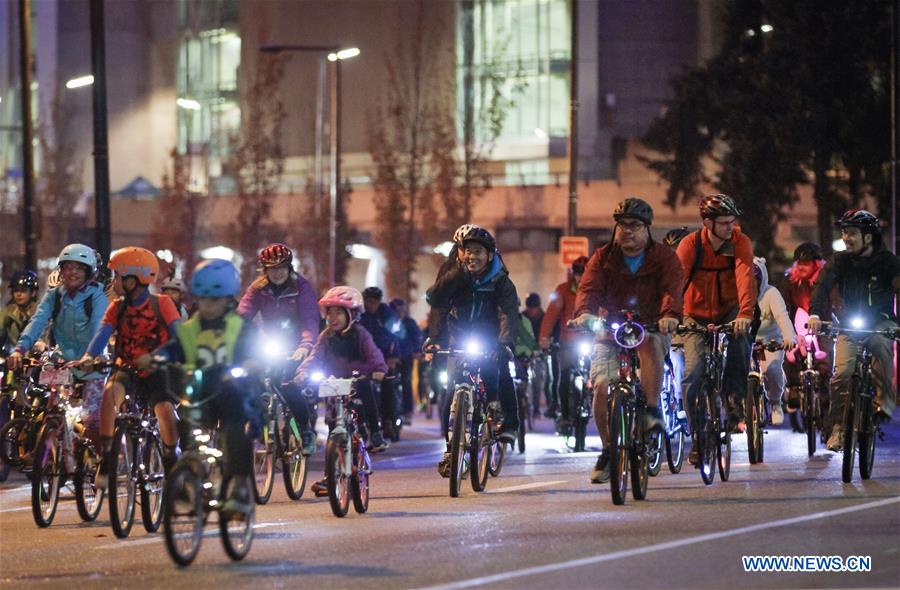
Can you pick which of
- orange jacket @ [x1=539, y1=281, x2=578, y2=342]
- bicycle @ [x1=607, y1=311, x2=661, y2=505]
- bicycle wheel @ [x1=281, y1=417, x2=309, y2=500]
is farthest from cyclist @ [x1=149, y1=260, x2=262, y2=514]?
orange jacket @ [x1=539, y1=281, x2=578, y2=342]

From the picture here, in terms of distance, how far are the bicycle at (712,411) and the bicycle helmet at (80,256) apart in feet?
14.3

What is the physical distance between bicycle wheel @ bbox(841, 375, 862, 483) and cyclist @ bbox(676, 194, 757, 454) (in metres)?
1.14

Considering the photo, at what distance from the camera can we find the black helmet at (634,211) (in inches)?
508

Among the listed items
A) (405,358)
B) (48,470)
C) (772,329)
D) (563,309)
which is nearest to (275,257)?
(48,470)

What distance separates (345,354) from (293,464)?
0.95m

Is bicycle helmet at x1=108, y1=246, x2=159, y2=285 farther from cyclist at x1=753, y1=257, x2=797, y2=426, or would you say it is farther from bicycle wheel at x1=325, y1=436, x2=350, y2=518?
cyclist at x1=753, y1=257, x2=797, y2=426

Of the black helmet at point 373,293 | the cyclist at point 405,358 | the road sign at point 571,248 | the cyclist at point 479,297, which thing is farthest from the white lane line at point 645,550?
the road sign at point 571,248

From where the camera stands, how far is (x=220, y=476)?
10.4 meters

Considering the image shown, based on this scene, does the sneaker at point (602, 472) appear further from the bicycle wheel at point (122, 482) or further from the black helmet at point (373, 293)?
the black helmet at point (373, 293)

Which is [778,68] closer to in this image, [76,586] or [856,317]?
[856,317]

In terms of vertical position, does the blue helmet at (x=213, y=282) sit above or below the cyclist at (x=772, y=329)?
above

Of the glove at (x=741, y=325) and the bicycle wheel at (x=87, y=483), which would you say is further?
the glove at (x=741, y=325)

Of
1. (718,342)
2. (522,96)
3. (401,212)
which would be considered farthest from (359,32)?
(718,342)

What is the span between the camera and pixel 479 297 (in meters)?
14.2
